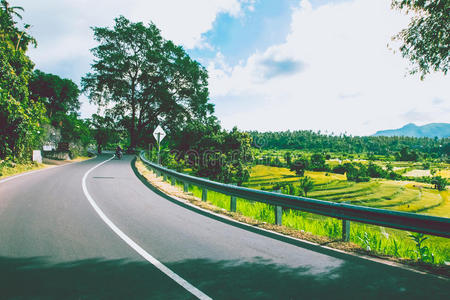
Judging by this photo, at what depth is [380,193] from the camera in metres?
109

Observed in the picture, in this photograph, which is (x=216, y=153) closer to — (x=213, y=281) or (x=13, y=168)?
(x=13, y=168)

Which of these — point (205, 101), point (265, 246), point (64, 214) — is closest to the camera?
point (265, 246)

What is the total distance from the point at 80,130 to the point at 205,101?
59.6 ft

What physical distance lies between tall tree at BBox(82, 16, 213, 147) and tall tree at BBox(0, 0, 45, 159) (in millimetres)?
20543

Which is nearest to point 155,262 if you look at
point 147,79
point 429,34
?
point 429,34

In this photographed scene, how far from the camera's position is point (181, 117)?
4062 centimetres

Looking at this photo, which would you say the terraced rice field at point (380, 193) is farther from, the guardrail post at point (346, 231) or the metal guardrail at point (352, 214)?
the guardrail post at point (346, 231)

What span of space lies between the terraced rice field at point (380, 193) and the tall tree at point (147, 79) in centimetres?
5347

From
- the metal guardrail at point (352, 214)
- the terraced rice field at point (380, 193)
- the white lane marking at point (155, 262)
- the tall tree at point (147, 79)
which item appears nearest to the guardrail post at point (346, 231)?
the metal guardrail at point (352, 214)

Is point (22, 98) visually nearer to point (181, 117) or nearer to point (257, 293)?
point (257, 293)

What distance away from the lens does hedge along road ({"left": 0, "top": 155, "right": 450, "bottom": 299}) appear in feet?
10.3

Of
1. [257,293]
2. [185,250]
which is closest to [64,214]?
[185,250]

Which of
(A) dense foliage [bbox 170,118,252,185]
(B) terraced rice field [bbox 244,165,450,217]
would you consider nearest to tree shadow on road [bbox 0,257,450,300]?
(A) dense foliage [bbox 170,118,252,185]

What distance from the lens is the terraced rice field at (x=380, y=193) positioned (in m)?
92.9
